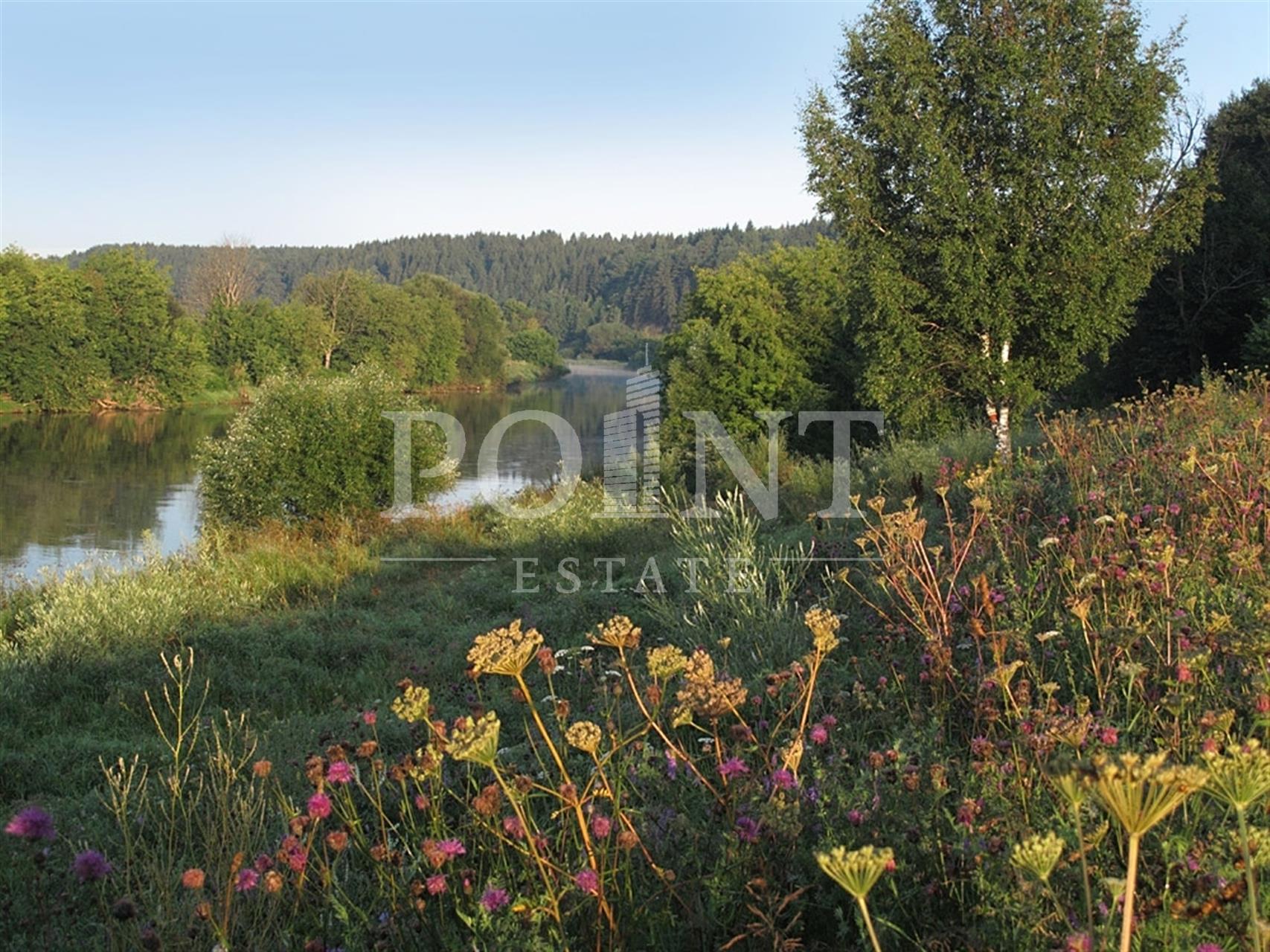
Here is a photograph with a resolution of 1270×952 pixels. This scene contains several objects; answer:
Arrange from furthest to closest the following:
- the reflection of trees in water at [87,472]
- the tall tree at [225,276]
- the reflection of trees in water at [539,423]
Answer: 1. the tall tree at [225,276]
2. the reflection of trees in water at [539,423]
3. the reflection of trees in water at [87,472]

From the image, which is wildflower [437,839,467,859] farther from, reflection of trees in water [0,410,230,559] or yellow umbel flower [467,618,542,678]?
reflection of trees in water [0,410,230,559]

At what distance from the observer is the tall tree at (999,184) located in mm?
11273

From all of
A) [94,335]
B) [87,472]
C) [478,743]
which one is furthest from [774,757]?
[94,335]

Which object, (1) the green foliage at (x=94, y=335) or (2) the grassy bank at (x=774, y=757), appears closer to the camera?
(2) the grassy bank at (x=774, y=757)

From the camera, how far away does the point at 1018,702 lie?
2.36 meters

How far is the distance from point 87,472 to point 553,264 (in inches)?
4647

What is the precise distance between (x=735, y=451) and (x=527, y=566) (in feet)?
29.2

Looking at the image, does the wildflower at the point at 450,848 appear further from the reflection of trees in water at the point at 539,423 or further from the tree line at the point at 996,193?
the reflection of trees in water at the point at 539,423

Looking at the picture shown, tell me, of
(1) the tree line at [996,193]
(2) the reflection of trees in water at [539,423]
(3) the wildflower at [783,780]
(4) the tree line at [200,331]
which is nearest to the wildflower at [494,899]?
(3) the wildflower at [783,780]

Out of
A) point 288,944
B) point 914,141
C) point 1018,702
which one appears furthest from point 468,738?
point 914,141

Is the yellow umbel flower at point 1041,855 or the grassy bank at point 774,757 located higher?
the yellow umbel flower at point 1041,855

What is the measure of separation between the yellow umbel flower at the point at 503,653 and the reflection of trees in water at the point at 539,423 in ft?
63.2

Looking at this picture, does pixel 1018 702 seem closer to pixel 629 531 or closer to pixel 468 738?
pixel 468 738

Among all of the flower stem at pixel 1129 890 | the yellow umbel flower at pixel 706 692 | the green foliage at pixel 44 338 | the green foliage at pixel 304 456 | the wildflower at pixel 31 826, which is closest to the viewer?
the flower stem at pixel 1129 890
